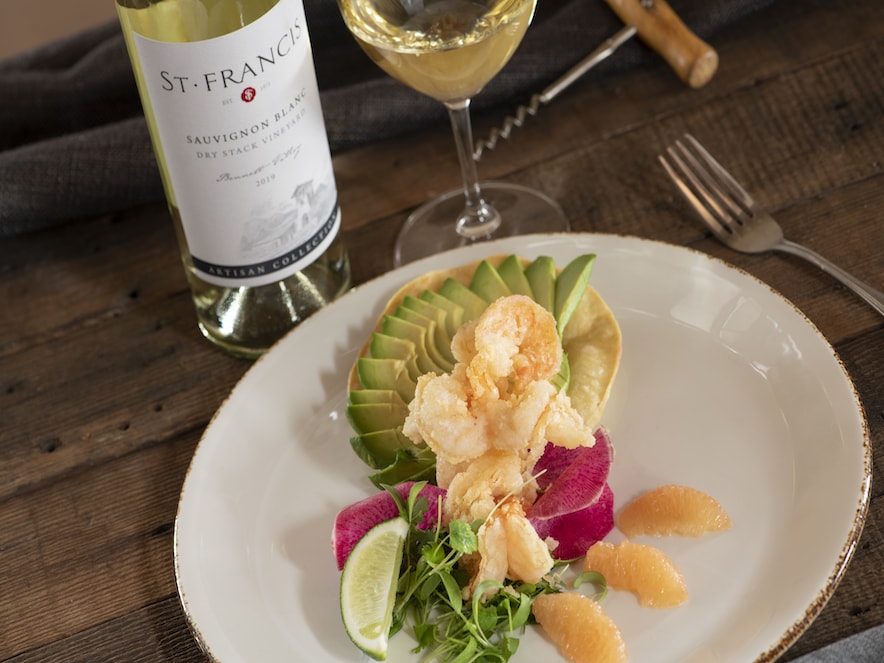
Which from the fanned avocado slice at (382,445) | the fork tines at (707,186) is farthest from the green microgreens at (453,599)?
the fork tines at (707,186)

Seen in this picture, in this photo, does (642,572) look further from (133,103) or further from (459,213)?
(133,103)

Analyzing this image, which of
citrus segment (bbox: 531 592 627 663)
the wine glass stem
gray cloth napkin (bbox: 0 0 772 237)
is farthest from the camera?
gray cloth napkin (bbox: 0 0 772 237)

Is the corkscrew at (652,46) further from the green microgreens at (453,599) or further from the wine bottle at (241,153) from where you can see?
the green microgreens at (453,599)

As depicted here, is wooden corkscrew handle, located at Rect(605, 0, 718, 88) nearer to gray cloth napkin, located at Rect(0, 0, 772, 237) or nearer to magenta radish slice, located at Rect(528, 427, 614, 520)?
gray cloth napkin, located at Rect(0, 0, 772, 237)

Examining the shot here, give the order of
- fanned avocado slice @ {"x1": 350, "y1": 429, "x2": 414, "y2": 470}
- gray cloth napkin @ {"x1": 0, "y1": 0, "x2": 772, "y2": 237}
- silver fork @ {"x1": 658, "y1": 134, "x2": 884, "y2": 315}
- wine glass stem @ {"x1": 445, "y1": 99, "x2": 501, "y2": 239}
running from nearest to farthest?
fanned avocado slice @ {"x1": 350, "y1": 429, "x2": 414, "y2": 470} < silver fork @ {"x1": 658, "y1": 134, "x2": 884, "y2": 315} < wine glass stem @ {"x1": 445, "y1": 99, "x2": 501, "y2": 239} < gray cloth napkin @ {"x1": 0, "y1": 0, "x2": 772, "y2": 237}

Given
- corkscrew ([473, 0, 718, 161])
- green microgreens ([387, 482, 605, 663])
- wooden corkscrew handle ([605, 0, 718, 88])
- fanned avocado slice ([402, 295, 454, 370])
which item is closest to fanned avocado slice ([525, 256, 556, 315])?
fanned avocado slice ([402, 295, 454, 370])

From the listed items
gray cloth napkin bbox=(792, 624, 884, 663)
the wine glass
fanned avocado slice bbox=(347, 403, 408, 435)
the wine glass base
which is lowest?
gray cloth napkin bbox=(792, 624, 884, 663)
